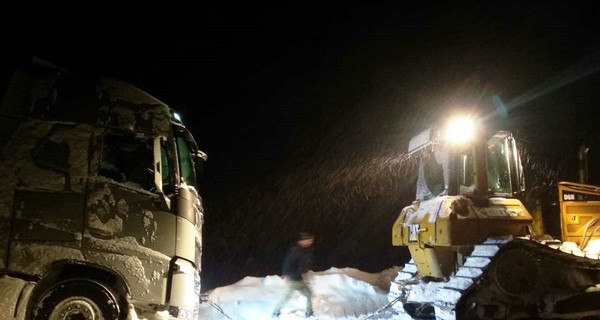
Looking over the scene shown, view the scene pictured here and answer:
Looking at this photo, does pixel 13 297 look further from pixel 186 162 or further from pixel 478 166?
pixel 478 166

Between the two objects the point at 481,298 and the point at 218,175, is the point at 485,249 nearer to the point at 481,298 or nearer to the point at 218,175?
the point at 481,298

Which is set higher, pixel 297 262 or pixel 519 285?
pixel 297 262

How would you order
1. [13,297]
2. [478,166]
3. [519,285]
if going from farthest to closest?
[478,166]
[519,285]
[13,297]

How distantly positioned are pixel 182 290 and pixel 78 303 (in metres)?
1.18

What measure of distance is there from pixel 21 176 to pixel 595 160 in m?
12.1

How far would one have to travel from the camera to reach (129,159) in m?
6.71

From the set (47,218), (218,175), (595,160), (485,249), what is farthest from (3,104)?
(218,175)

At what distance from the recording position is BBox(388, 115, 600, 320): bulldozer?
8289 mm

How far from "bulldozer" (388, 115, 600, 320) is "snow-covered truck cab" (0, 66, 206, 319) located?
4173mm

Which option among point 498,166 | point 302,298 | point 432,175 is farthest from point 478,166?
point 302,298

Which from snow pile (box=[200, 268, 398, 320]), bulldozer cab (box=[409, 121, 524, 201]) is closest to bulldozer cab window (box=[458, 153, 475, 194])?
bulldozer cab (box=[409, 121, 524, 201])

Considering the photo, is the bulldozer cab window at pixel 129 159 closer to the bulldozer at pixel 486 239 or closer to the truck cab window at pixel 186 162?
the truck cab window at pixel 186 162

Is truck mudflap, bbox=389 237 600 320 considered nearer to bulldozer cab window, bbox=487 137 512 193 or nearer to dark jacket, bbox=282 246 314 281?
bulldozer cab window, bbox=487 137 512 193

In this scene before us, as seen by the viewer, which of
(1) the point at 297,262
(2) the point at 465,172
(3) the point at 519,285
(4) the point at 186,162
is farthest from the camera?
(1) the point at 297,262
